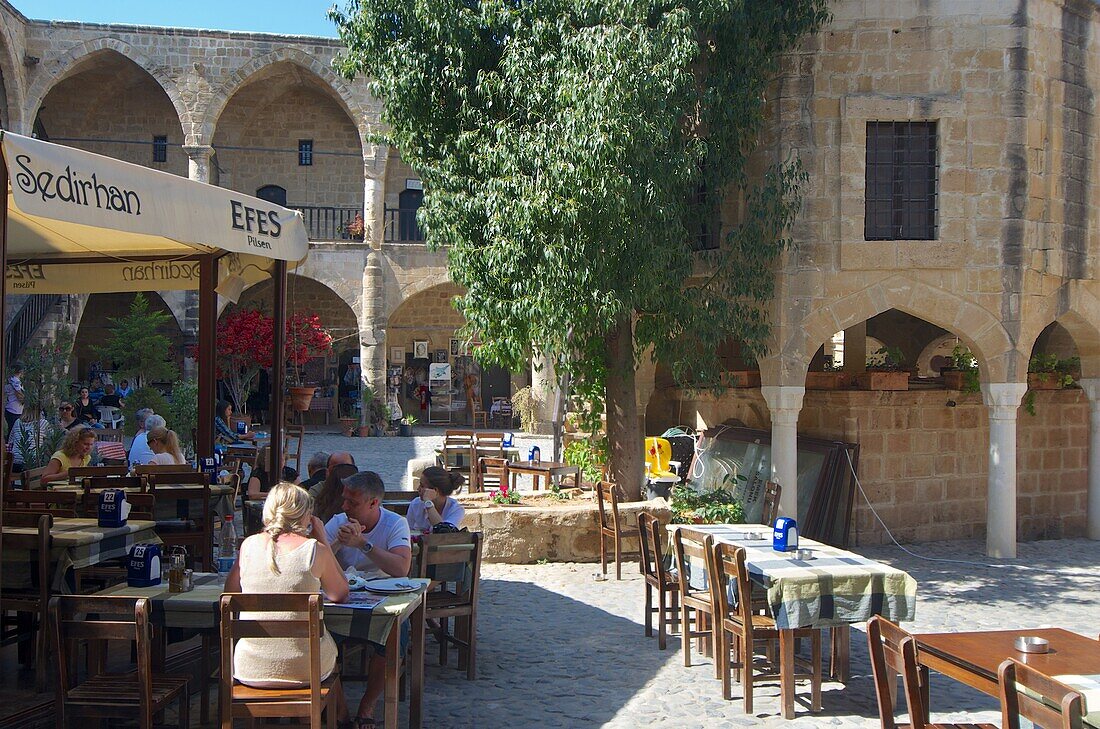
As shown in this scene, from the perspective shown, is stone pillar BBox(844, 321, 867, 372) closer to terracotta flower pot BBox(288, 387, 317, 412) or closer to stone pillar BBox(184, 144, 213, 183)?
terracotta flower pot BBox(288, 387, 317, 412)

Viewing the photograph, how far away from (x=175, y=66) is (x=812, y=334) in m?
16.2

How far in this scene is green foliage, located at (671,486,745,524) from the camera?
29.6ft

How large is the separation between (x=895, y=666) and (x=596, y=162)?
16.4 ft

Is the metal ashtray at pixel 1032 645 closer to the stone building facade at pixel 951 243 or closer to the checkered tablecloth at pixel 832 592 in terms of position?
the checkered tablecloth at pixel 832 592

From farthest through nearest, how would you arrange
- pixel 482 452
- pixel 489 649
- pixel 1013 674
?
pixel 482 452
pixel 489 649
pixel 1013 674

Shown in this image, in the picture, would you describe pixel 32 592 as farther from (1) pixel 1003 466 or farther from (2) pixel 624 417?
(1) pixel 1003 466

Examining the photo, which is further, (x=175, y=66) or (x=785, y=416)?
(x=175, y=66)

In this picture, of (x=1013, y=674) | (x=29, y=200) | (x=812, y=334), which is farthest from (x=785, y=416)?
(x=29, y=200)

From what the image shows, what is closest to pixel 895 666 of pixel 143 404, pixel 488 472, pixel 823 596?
pixel 823 596

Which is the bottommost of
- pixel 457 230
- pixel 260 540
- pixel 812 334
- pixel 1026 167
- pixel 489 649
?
pixel 489 649

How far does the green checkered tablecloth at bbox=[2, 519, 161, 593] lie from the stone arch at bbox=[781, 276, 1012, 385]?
20.2ft

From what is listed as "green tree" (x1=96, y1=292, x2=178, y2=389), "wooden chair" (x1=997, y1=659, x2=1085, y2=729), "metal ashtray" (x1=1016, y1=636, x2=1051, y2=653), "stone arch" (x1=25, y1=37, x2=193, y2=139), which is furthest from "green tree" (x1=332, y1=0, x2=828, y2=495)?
"stone arch" (x1=25, y1=37, x2=193, y2=139)

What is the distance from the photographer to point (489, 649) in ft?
20.7

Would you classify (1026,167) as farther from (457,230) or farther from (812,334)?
(457,230)
